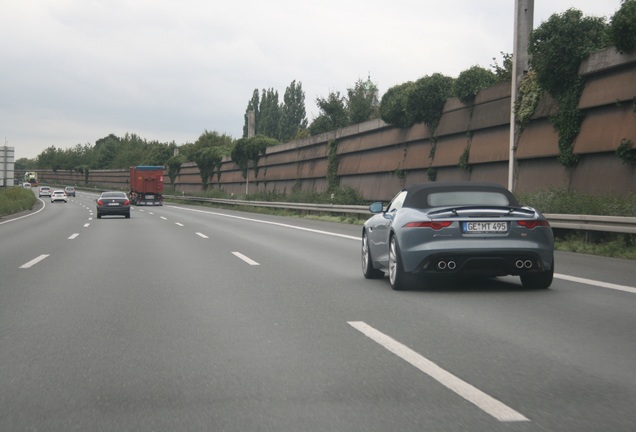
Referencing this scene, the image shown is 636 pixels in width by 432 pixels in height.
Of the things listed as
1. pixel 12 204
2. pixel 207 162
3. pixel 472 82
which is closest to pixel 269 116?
pixel 207 162

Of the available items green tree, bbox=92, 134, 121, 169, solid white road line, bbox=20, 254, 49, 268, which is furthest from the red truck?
green tree, bbox=92, 134, 121, 169

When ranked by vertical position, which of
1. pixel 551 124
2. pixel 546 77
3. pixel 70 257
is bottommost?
pixel 70 257

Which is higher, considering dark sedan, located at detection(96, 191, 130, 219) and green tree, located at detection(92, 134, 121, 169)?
green tree, located at detection(92, 134, 121, 169)

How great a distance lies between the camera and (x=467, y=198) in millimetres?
9836

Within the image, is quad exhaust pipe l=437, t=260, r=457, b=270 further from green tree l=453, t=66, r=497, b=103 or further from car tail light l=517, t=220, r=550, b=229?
green tree l=453, t=66, r=497, b=103

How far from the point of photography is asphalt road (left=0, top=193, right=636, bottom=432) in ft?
13.5

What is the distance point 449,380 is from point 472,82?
2262cm

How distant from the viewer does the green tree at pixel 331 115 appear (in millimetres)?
59375

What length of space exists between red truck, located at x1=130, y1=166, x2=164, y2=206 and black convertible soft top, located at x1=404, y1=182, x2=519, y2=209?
175 feet

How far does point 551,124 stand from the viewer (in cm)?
2045

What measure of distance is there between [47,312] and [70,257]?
22.4ft

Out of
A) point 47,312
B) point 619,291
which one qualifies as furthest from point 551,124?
point 47,312

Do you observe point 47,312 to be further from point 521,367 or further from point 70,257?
point 70,257

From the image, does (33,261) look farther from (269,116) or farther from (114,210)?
(269,116)
